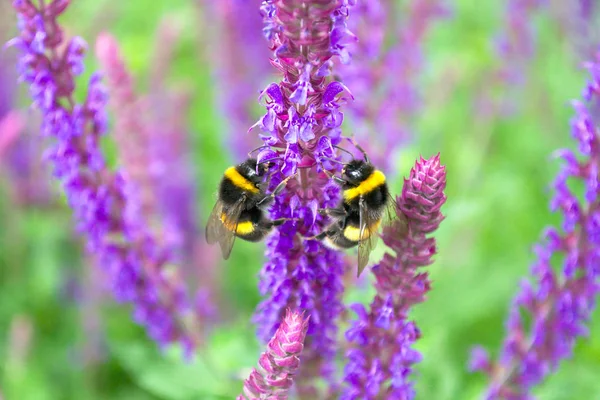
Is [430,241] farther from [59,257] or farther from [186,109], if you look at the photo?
[59,257]

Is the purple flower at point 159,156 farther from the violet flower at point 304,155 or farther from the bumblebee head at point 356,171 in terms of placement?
the bumblebee head at point 356,171

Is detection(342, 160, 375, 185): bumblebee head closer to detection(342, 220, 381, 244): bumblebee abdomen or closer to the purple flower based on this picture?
detection(342, 220, 381, 244): bumblebee abdomen

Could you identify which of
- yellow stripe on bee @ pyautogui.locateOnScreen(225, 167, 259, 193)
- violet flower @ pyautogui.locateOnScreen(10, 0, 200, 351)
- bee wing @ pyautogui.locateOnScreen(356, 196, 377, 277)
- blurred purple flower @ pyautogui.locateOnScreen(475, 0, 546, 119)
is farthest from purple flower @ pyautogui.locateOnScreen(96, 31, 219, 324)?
blurred purple flower @ pyautogui.locateOnScreen(475, 0, 546, 119)

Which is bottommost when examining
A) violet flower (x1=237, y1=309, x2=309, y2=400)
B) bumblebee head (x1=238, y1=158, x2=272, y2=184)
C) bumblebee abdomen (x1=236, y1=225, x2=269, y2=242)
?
violet flower (x1=237, y1=309, x2=309, y2=400)

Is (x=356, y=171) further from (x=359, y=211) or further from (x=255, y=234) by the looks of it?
(x=255, y=234)

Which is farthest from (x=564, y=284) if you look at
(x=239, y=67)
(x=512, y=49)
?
(x=239, y=67)

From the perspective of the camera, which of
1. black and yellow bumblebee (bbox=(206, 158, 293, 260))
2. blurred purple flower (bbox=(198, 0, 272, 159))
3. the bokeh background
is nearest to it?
black and yellow bumblebee (bbox=(206, 158, 293, 260))

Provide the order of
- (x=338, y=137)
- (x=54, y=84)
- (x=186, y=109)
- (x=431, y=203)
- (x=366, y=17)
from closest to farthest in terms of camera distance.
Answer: (x=431, y=203)
(x=338, y=137)
(x=54, y=84)
(x=366, y=17)
(x=186, y=109)

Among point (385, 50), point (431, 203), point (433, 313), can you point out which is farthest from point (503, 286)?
point (431, 203)
